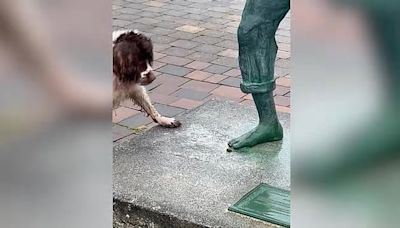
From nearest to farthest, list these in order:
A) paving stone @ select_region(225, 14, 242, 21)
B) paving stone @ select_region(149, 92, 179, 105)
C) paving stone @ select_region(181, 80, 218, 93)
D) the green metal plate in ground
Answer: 1. the green metal plate in ground
2. paving stone @ select_region(149, 92, 179, 105)
3. paving stone @ select_region(181, 80, 218, 93)
4. paving stone @ select_region(225, 14, 242, 21)

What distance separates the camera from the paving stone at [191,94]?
4281mm

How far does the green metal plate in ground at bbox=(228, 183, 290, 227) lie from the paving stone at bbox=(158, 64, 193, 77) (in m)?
2.38

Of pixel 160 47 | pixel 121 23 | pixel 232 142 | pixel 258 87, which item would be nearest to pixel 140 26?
pixel 121 23

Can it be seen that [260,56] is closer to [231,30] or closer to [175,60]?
[175,60]

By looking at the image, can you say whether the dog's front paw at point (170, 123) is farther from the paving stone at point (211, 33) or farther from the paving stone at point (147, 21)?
the paving stone at point (147, 21)

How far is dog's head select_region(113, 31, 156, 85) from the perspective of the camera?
3.16 m

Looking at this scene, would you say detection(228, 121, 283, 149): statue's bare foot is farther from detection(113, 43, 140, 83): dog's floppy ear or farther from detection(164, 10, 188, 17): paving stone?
detection(164, 10, 188, 17): paving stone

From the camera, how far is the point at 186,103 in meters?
4.18

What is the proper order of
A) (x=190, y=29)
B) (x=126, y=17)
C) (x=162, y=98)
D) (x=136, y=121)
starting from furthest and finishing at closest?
(x=126, y=17), (x=190, y=29), (x=162, y=98), (x=136, y=121)

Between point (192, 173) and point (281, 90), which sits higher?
point (192, 173)

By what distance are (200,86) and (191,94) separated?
0.17 metres
